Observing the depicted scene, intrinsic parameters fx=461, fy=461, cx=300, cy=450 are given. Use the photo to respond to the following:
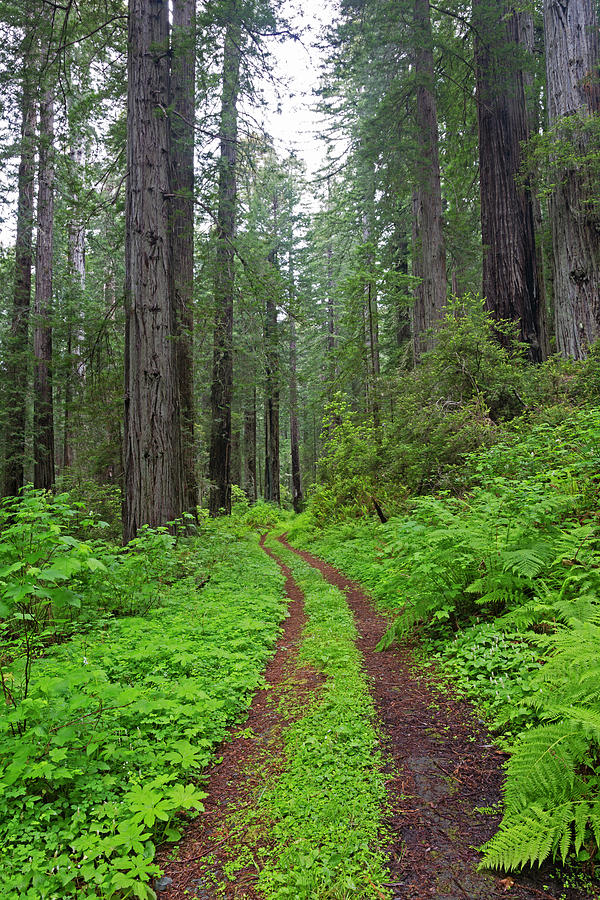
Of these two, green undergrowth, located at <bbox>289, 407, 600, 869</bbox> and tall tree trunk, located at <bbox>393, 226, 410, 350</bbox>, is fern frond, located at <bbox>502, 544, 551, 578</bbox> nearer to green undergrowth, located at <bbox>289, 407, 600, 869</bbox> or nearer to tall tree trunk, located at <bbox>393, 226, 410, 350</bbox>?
green undergrowth, located at <bbox>289, 407, 600, 869</bbox>

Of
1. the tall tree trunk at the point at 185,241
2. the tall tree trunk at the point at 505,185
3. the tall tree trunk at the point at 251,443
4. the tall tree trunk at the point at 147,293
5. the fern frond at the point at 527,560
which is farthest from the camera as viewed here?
the tall tree trunk at the point at 251,443

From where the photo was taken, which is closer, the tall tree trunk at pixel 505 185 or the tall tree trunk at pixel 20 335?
the tall tree trunk at pixel 505 185

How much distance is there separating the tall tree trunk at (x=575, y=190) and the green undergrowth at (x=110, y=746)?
6964 millimetres

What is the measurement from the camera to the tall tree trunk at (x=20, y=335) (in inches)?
511

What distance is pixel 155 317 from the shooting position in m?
6.62

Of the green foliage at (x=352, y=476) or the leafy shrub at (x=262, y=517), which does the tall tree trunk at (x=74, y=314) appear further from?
the leafy shrub at (x=262, y=517)

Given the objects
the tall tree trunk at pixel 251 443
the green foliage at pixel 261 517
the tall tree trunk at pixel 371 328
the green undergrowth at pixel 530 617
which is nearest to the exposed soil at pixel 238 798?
the green undergrowth at pixel 530 617

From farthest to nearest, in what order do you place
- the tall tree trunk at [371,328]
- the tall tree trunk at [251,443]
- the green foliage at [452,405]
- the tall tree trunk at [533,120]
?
the tall tree trunk at [251,443], the tall tree trunk at [371,328], the tall tree trunk at [533,120], the green foliage at [452,405]

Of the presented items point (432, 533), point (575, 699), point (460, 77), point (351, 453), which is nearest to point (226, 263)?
point (351, 453)

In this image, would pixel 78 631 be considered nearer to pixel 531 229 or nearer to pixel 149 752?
pixel 149 752

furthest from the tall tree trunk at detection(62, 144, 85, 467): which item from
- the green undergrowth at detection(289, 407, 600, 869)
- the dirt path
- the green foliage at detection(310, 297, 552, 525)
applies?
the dirt path

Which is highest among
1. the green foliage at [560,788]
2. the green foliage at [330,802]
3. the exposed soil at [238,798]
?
the green foliage at [560,788]

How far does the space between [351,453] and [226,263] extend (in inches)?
190

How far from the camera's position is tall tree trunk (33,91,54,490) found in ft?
45.2
